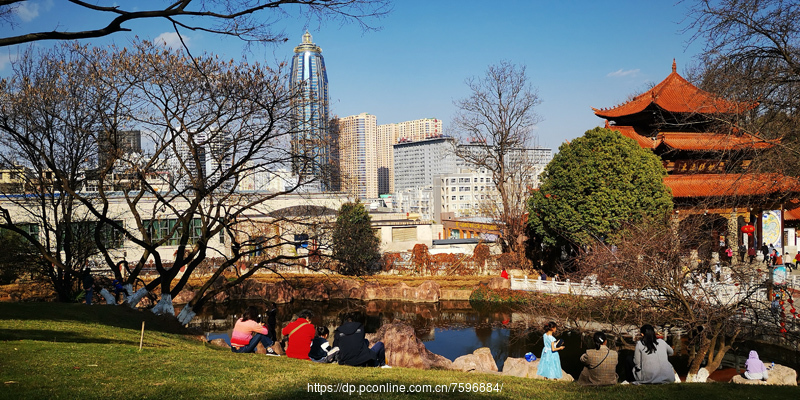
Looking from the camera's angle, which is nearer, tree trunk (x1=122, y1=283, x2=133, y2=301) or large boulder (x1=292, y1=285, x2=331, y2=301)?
tree trunk (x1=122, y1=283, x2=133, y2=301)

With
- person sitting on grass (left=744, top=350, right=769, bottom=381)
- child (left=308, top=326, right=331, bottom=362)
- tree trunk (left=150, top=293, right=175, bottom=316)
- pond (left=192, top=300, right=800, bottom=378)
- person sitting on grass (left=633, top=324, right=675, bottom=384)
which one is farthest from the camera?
pond (left=192, top=300, right=800, bottom=378)

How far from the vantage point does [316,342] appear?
782cm

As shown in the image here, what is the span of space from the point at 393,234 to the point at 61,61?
2099 centimetres

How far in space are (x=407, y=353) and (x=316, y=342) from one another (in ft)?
12.6

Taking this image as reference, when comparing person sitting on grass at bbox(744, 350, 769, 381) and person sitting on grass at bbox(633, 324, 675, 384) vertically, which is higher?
person sitting on grass at bbox(633, 324, 675, 384)

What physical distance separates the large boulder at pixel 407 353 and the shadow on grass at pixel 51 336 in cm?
503

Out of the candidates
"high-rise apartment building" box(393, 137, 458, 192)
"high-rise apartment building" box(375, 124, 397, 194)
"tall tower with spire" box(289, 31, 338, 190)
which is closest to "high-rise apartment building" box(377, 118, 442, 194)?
"high-rise apartment building" box(375, 124, 397, 194)

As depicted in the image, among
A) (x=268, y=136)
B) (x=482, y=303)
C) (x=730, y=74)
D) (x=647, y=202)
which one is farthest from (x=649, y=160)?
(x=268, y=136)

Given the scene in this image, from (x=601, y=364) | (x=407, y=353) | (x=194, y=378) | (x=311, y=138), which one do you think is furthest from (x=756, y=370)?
(x=311, y=138)

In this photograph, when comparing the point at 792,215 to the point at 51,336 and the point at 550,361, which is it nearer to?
the point at 550,361

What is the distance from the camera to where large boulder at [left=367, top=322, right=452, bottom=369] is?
11.1 m

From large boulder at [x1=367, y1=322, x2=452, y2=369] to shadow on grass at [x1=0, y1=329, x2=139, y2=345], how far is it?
503 cm

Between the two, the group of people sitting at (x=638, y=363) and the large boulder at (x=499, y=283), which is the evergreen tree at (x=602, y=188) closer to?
the large boulder at (x=499, y=283)

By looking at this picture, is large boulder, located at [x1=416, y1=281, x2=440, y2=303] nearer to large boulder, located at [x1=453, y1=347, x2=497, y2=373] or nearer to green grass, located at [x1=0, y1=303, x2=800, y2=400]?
large boulder, located at [x1=453, y1=347, x2=497, y2=373]
